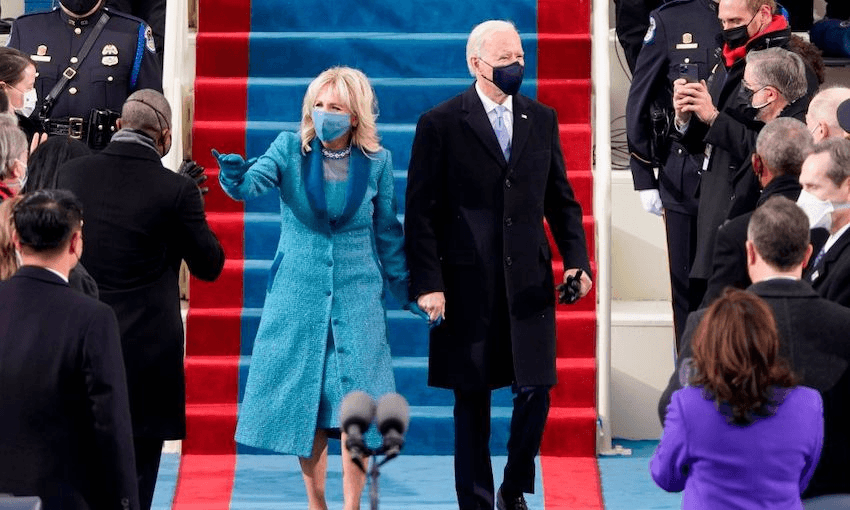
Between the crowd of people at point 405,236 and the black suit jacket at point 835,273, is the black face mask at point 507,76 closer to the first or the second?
the crowd of people at point 405,236

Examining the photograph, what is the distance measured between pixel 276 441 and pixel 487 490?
79 cm

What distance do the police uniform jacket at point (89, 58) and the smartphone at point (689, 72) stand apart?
2.73m

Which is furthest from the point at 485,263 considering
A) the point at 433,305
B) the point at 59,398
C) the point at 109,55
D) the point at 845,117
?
the point at 109,55

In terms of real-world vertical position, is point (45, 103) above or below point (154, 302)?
above

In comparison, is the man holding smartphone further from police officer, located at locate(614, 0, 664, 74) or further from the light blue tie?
police officer, located at locate(614, 0, 664, 74)

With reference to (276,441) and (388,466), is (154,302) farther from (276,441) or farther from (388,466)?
(388,466)

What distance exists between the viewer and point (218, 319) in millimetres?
7719

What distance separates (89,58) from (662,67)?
2850mm

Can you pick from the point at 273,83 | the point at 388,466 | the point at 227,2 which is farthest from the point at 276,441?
the point at 227,2

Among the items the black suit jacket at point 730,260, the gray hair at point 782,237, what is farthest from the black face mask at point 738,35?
the gray hair at point 782,237

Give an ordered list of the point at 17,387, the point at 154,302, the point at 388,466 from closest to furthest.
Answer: the point at 17,387
the point at 154,302
the point at 388,466

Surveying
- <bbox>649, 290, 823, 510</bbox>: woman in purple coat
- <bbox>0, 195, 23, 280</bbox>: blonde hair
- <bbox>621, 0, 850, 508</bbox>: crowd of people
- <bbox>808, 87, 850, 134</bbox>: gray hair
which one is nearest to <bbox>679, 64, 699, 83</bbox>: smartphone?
<bbox>621, 0, 850, 508</bbox>: crowd of people

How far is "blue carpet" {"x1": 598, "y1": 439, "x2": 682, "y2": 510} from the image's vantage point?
6.66m

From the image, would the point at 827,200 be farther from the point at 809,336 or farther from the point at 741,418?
the point at 741,418
